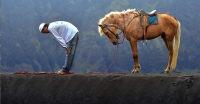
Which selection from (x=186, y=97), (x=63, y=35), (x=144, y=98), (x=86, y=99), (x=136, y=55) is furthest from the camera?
(x=136, y=55)

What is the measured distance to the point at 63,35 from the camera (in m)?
10.4

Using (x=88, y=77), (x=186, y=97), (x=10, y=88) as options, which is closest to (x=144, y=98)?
(x=186, y=97)

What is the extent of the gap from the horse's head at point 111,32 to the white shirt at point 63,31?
1205mm

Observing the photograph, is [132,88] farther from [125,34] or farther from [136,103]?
[125,34]

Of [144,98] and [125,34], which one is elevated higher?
[125,34]

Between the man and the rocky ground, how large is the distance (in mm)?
807

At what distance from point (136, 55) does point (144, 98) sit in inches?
142

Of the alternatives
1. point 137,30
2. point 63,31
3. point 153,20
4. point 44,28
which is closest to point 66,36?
point 63,31

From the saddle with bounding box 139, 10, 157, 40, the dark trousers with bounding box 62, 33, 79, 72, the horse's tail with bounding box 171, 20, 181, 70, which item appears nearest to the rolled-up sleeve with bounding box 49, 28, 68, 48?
the dark trousers with bounding box 62, 33, 79, 72

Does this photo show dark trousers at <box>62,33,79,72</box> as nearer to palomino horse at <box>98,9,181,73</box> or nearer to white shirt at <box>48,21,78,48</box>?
white shirt at <box>48,21,78,48</box>

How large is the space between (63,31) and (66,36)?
0.52 ft

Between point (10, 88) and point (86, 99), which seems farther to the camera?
point (10, 88)

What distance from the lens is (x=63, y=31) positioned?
34.0ft

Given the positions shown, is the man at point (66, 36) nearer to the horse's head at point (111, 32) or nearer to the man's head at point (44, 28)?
the man's head at point (44, 28)
